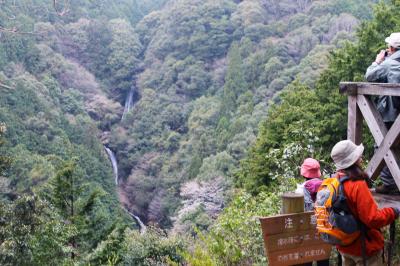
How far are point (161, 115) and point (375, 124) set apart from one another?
121ft

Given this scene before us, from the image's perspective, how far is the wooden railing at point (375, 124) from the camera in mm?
3020

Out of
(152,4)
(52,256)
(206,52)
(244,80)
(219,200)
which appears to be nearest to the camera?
(52,256)

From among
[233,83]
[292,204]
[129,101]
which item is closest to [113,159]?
[129,101]

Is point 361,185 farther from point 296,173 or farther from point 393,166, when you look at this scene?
point 296,173

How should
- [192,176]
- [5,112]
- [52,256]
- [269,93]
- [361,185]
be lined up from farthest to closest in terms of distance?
[269,93]
[192,176]
[5,112]
[52,256]
[361,185]

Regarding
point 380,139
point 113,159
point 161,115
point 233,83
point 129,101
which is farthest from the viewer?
point 129,101

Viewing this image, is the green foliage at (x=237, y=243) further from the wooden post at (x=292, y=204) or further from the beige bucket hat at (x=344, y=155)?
the beige bucket hat at (x=344, y=155)

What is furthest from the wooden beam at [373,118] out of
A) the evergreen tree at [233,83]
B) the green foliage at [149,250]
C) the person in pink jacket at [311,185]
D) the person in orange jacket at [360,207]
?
the evergreen tree at [233,83]

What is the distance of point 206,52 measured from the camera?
43.8 meters

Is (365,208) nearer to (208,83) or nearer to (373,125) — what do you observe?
(373,125)

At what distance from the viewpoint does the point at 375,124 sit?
3178 mm

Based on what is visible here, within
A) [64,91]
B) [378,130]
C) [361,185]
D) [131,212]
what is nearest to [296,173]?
[378,130]

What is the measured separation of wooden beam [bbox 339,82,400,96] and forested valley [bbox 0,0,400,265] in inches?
68.8

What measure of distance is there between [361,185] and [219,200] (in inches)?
795
